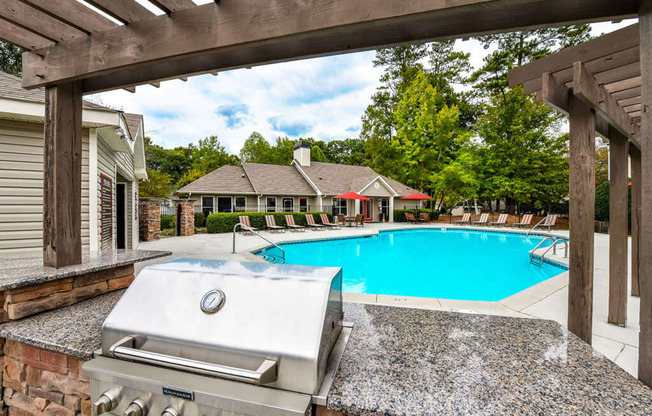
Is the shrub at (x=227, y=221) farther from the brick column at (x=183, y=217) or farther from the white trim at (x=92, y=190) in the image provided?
the white trim at (x=92, y=190)

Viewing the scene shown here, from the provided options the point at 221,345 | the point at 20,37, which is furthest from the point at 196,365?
the point at 20,37

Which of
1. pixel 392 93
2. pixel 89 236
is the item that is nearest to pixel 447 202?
pixel 392 93

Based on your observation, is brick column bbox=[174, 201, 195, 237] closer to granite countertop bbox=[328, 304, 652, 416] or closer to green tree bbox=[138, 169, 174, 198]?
green tree bbox=[138, 169, 174, 198]

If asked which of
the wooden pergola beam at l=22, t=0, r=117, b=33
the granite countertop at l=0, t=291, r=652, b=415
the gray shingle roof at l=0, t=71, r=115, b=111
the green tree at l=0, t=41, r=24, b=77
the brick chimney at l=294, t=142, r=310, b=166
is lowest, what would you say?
the granite countertop at l=0, t=291, r=652, b=415

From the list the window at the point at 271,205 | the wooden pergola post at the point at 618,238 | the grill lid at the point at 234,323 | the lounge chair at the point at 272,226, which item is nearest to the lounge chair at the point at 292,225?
the lounge chair at the point at 272,226

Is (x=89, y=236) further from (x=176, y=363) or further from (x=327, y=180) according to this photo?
(x=327, y=180)

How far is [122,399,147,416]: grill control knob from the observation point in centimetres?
124

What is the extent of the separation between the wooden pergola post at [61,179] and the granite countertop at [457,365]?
1.95 ft

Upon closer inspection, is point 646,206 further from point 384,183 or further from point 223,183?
point 384,183

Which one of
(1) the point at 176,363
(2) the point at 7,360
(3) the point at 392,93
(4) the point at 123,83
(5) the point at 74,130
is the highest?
(3) the point at 392,93

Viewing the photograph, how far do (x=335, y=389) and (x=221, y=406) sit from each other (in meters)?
0.46

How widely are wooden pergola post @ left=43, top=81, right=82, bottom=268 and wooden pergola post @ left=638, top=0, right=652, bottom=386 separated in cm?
382

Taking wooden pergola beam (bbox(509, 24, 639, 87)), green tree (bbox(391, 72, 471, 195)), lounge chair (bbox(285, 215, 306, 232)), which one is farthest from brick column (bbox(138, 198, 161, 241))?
green tree (bbox(391, 72, 471, 195))

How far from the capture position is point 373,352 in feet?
5.05
